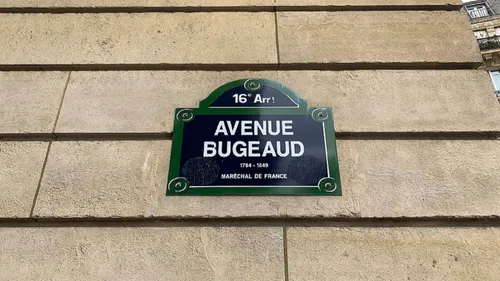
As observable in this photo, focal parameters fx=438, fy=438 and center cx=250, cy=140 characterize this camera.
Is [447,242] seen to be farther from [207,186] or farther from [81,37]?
[81,37]

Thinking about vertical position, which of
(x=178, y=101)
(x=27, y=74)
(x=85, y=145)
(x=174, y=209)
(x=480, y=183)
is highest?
(x=27, y=74)

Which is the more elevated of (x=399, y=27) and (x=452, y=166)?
(x=399, y=27)

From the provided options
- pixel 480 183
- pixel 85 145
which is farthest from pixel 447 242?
pixel 85 145

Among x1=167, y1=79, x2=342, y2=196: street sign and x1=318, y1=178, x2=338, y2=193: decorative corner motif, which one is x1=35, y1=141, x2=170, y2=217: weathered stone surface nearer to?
x1=167, y1=79, x2=342, y2=196: street sign

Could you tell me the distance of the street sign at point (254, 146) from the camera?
9.64ft

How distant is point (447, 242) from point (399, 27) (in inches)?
74.8

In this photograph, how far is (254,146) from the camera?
306cm

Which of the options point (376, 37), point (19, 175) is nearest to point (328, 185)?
point (376, 37)

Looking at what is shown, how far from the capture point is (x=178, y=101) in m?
3.37

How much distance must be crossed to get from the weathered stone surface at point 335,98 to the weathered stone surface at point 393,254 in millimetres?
788

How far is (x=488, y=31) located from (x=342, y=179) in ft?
111

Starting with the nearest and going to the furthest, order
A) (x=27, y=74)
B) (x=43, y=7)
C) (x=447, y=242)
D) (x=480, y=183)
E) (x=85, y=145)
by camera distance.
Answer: (x=447, y=242) → (x=480, y=183) → (x=85, y=145) → (x=27, y=74) → (x=43, y=7)

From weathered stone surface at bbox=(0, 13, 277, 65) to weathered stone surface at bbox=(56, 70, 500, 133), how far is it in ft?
0.57

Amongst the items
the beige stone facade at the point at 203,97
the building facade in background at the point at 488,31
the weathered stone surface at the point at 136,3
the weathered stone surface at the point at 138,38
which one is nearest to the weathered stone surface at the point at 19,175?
the beige stone facade at the point at 203,97
